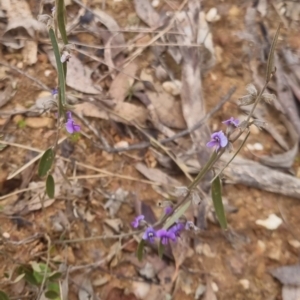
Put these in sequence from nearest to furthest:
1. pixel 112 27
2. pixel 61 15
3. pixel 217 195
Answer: pixel 61 15
pixel 217 195
pixel 112 27

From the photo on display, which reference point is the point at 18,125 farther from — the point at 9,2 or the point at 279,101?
the point at 279,101

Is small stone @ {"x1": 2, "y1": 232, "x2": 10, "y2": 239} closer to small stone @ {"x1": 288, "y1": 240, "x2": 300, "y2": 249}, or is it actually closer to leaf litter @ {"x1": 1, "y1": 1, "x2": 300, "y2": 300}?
leaf litter @ {"x1": 1, "y1": 1, "x2": 300, "y2": 300}

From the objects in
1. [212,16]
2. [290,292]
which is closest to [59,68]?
[290,292]

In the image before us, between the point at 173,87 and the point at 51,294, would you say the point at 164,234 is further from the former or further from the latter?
the point at 173,87

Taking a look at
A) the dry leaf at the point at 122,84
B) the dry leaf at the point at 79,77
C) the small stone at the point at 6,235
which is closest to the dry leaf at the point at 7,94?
the dry leaf at the point at 79,77

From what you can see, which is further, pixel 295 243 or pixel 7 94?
pixel 7 94

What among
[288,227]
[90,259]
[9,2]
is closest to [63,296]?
[90,259]

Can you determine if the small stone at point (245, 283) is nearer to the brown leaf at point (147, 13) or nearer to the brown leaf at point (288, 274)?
the brown leaf at point (288, 274)
